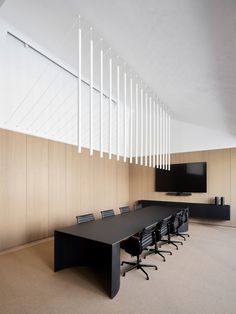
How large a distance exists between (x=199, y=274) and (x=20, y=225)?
12.3 ft

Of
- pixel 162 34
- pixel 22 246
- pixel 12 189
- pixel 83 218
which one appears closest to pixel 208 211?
pixel 83 218

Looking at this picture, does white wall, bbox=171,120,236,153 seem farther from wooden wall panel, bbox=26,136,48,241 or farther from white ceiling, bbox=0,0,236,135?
wooden wall panel, bbox=26,136,48,241

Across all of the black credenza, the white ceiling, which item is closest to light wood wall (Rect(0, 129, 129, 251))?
the white ceiling

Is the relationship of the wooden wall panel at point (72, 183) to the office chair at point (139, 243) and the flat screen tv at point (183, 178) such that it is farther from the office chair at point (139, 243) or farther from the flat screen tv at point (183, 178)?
the flat screen tv at point (183, 178)

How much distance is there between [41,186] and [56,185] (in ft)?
Result: 1.52

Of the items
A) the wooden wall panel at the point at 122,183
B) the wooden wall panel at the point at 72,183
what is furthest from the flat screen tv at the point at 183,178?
the wooden wall panel at the point at 72,183

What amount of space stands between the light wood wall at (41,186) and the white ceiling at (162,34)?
2288 millimetres

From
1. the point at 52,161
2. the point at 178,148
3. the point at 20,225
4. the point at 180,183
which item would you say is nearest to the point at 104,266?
the point at 20,225

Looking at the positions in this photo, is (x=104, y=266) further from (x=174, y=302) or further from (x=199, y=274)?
(x=199, y=274)

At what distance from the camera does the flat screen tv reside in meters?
6.58

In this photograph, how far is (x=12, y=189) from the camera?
4.20 metres

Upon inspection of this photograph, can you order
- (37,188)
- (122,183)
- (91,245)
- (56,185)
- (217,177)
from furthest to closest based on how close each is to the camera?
1. (122,183)
2. (217,177)
3. (56,185)
4. (37,188)
5. (91,245)

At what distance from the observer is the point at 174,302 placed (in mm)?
2354

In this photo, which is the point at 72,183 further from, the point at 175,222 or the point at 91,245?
the point at 175,222
